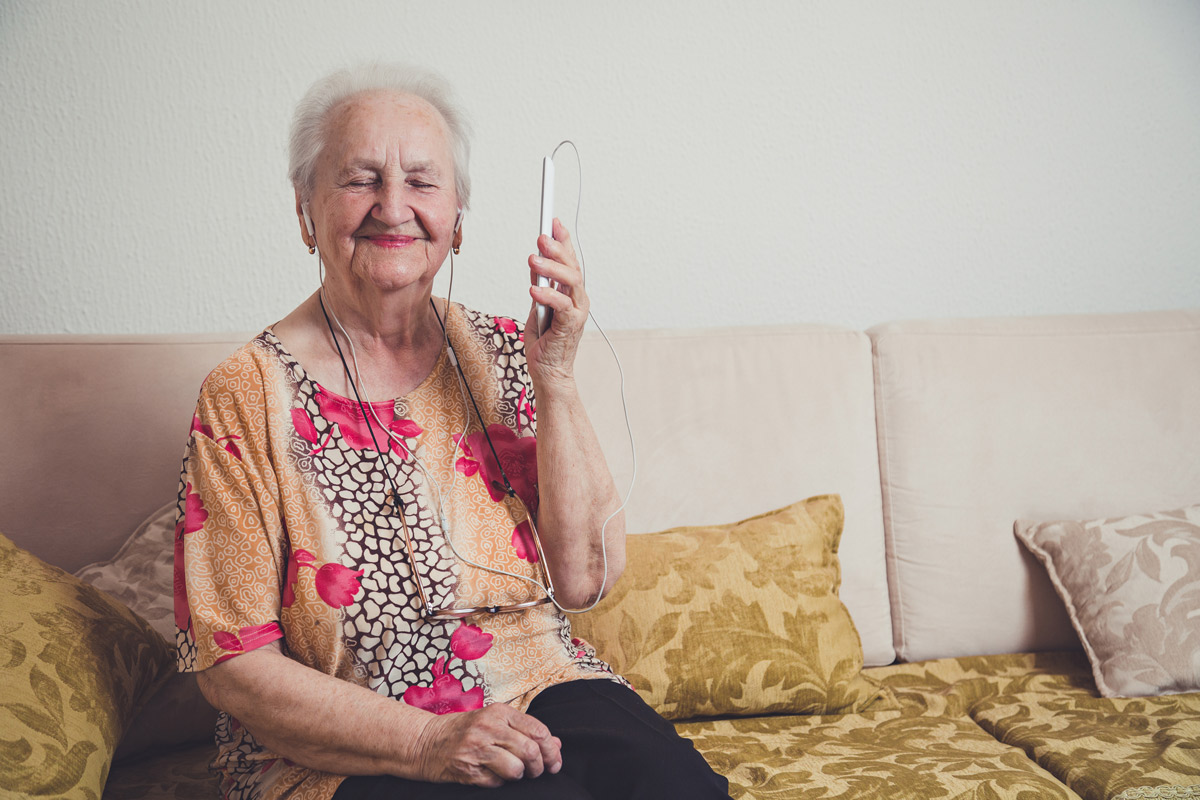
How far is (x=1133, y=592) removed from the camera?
59.5 inches

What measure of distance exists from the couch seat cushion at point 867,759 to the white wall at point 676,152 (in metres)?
0.95

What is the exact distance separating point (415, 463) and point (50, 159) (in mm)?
1216

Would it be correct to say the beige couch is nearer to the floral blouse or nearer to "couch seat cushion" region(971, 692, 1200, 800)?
"couch seat cushion" region(971, 692, 1200, 800)

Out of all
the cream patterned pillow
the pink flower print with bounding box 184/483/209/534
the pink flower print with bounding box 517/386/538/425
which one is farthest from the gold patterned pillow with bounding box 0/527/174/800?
the cream patterned pillow

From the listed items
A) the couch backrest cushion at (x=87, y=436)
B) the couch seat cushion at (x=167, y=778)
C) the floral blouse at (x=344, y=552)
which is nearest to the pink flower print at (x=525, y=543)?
the floral blouse at (x=344, y=552)

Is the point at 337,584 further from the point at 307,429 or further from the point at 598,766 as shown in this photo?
the point at 598,766

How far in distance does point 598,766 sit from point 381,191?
774mm

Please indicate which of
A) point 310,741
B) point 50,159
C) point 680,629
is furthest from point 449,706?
point 50,159

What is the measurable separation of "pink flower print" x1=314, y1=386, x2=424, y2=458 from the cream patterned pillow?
122cm

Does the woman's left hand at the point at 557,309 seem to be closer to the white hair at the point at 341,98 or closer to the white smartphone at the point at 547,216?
the white smartphone at the point at 547,216

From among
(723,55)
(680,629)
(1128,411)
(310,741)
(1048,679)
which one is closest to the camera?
(310,741)

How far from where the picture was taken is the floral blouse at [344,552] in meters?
1.01

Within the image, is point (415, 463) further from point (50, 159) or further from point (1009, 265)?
point (1009, 265)

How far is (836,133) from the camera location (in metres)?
2.03
